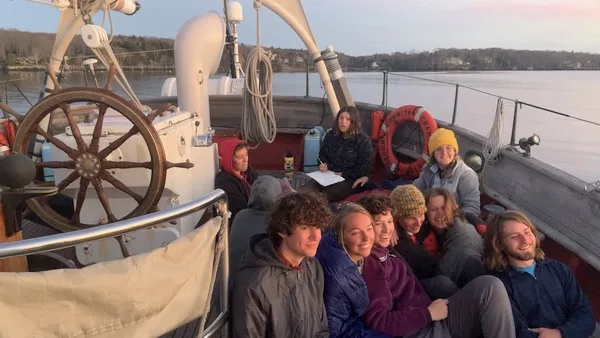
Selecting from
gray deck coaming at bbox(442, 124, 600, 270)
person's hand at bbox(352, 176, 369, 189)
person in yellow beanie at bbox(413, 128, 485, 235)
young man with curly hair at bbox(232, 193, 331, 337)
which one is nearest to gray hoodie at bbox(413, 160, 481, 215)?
person in yellow beanie at bbox(413, 128, 485, 235)

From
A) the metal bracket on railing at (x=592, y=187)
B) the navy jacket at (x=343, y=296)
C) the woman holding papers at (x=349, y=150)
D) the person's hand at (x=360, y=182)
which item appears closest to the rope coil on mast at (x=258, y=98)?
the woman holding papers at (x=349, y=150)

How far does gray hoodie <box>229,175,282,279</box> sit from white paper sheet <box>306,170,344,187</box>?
5.09 ft

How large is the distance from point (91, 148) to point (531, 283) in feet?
6.86

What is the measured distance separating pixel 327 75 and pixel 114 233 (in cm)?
400

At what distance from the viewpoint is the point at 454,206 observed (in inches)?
94.0

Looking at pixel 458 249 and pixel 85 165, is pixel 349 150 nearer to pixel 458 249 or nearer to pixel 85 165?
pixel 458 249

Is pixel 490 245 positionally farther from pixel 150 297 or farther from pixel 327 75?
pixel 327 75

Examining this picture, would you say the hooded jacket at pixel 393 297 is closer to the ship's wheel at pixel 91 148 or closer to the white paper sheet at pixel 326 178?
the ship's wheel at pixel 91 148

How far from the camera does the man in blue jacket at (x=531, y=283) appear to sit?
75.4 inches

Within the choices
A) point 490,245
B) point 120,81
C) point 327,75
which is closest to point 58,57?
point 120,81

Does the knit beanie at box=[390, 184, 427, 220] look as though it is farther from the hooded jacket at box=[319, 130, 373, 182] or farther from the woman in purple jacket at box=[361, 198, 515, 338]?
the hooded jacket at box=[319, 130, 373, 182]

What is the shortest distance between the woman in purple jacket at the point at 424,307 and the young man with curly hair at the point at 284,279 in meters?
0.24

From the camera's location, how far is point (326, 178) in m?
3.84

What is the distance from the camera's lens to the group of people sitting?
1.67 meters
